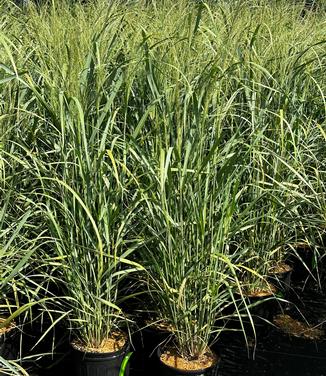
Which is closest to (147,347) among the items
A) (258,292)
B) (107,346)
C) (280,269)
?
(107,346)

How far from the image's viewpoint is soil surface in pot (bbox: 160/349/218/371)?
1782 mm

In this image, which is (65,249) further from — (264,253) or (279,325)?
(279,325)

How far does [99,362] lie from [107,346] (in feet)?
0.23

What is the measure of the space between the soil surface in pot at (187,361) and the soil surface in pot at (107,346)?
147mm

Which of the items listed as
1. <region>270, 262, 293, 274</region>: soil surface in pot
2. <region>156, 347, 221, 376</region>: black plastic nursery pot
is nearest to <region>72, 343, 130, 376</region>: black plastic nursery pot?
<region>156, 347, 221, 376</region>: black plastic nursery pot

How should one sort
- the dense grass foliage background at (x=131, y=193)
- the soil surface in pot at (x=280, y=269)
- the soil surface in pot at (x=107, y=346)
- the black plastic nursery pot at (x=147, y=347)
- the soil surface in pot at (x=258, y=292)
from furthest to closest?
1. the soil surface in pot at (x=280, y=269)
2. the soil surface in pot at (x=258, y=292)
3. the black plastic nursery pot at (x=147, y=347)
4. the soil surface in pot at (x=107, y=346)
5. the dense grass foliage background at (x=131, y=193)

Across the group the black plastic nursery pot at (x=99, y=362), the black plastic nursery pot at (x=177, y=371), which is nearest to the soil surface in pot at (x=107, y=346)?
the black plastic nursery pot at (x=99, y=362)

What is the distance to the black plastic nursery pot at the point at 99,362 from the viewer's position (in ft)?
5.88

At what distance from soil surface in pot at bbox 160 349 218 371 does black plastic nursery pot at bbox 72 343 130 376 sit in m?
0.14

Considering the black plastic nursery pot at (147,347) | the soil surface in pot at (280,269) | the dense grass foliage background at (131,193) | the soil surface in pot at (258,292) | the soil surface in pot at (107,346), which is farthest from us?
the soil surface in pot at (280,269)

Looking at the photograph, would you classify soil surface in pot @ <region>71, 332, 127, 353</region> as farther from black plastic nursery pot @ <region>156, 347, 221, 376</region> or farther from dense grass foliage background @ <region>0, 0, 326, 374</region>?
black plastic nursery pot @ <region>156, 347, 221, 376</region>

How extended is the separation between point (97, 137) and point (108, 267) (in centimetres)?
45

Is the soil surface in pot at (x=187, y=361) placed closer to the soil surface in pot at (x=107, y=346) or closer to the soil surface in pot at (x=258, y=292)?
the soil surface in pot at (x=107, y=346)

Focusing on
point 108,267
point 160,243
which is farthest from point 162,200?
point 108,267
